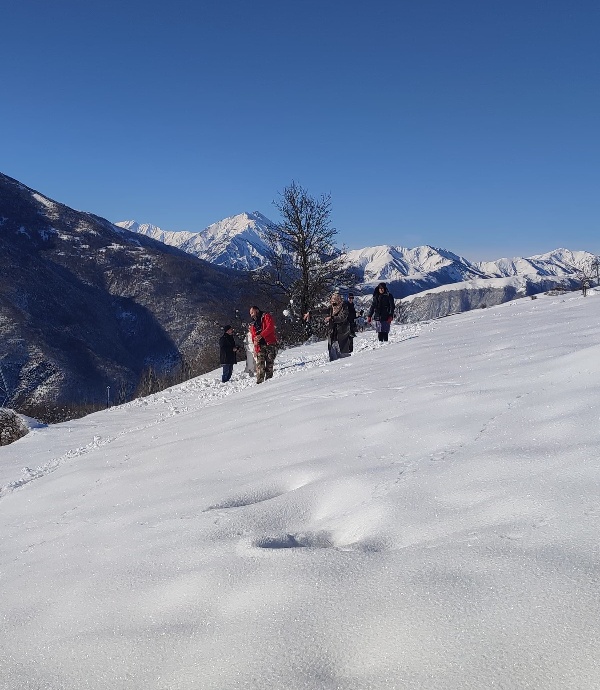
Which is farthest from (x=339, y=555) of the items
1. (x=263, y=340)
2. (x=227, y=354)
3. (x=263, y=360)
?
(x=227, y=354)

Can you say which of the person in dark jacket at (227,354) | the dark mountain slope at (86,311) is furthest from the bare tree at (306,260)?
the dark mountain slope at (86,311)

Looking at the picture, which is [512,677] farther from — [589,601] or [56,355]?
[56,355]

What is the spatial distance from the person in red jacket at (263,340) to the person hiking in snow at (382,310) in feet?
10.5

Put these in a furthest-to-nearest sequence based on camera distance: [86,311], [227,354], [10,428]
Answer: [86,311], [227,354], [10,428]

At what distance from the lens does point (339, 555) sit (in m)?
2.79

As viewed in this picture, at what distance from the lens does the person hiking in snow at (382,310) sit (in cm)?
1602

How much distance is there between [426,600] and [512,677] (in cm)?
47

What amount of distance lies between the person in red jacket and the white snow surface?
7948 mm

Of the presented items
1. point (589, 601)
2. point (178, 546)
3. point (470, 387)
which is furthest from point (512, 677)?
point (470, 387)

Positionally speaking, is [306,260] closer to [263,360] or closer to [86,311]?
[263,360]

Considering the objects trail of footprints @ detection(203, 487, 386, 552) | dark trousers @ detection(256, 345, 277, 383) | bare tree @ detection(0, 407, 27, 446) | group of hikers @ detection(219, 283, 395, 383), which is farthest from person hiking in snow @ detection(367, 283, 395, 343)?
trail of footprints @ detection(203, 487, 386, 552)

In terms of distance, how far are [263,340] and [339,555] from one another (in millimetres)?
11368

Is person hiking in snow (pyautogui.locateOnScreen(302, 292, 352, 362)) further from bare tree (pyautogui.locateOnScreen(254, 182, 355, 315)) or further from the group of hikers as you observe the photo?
bare tree (pyautogui.locateOnScreen(254, 182, 355, 315))

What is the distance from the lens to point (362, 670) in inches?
78.2
